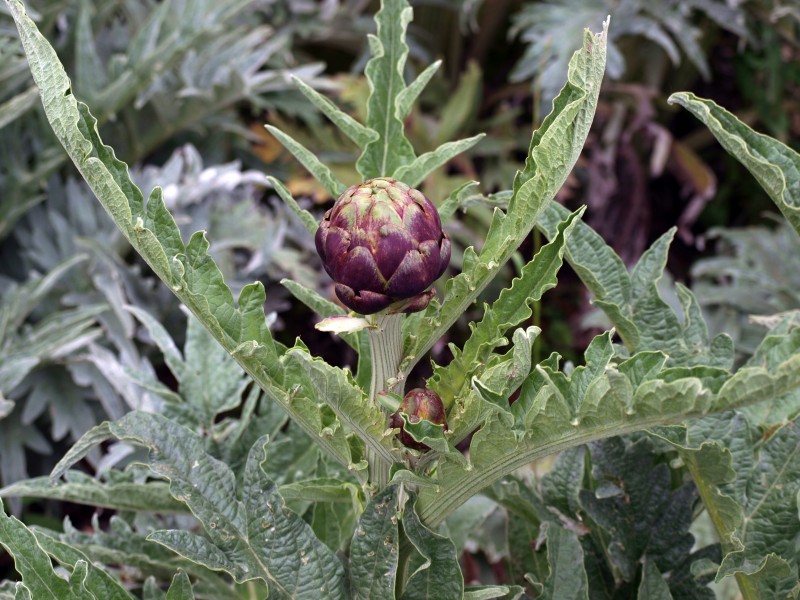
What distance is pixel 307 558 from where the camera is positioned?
0.57 meters

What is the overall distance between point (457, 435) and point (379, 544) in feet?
0.28

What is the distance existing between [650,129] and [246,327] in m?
1.81

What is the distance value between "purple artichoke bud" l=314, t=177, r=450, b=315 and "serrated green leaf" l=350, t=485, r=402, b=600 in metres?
0.12

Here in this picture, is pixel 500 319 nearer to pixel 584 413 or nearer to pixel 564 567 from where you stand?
pixel 584 413

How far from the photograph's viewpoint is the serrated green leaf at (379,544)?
55 centimetres

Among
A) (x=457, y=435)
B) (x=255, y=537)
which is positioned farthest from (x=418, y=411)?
(x=255, y=537)

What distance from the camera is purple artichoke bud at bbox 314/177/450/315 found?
49 cm

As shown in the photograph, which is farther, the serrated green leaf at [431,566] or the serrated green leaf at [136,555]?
the serrated green leaf at [136,555]

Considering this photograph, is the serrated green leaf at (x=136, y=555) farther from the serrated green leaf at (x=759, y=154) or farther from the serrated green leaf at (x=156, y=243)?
the serrated green leaf at (x=759, y=154)

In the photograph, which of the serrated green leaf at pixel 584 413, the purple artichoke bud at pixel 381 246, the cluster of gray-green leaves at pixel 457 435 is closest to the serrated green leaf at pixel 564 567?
the cluster of gray-green leaves at pixel 457 435

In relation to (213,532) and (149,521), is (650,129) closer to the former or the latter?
(149,521)

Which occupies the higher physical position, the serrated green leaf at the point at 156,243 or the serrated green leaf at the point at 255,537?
the serrated green leaf at the point at 156,243

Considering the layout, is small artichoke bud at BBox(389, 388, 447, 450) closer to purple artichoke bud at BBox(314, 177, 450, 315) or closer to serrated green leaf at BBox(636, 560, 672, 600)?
purple artichoke bud at BBox(314, 177, 450, 315)

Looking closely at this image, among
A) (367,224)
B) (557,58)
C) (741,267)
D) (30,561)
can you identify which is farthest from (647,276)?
(557,58)
